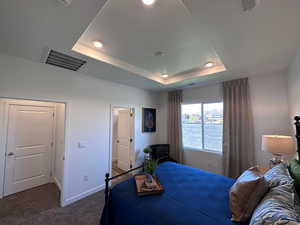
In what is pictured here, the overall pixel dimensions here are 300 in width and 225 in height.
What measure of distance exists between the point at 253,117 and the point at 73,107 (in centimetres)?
395

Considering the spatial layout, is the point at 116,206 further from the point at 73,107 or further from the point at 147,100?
the point at 147,100

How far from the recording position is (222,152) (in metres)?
3.29

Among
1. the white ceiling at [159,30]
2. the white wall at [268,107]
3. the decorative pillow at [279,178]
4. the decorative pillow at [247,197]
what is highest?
the white ceiling at [159,30]

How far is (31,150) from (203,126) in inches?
178

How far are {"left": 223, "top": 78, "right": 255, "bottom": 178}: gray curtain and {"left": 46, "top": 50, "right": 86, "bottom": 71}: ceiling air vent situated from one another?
334 centimetres

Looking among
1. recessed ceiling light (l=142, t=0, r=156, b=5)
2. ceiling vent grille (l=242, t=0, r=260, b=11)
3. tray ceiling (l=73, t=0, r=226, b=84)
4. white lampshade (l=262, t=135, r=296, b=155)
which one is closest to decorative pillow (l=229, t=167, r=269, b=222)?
white lampshade (l=262, t=135, r=296, b=155)

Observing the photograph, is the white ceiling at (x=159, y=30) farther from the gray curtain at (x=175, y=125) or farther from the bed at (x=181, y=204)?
the gray curtain at (x=175, y=125)

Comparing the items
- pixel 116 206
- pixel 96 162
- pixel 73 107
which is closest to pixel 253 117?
pixel 116 206

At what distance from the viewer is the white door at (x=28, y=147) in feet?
9.44

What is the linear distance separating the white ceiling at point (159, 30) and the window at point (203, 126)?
144 centimetres

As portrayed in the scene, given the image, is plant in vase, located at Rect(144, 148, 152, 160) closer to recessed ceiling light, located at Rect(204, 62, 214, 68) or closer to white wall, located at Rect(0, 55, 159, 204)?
white wall, located at Rect(0, 55, 159, 204)

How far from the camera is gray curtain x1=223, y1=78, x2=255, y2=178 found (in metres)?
2.94

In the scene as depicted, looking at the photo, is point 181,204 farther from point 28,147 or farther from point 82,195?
point 28,147

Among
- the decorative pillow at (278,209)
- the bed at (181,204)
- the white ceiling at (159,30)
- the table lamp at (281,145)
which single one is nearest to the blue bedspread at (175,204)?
the bed at (181,204)
